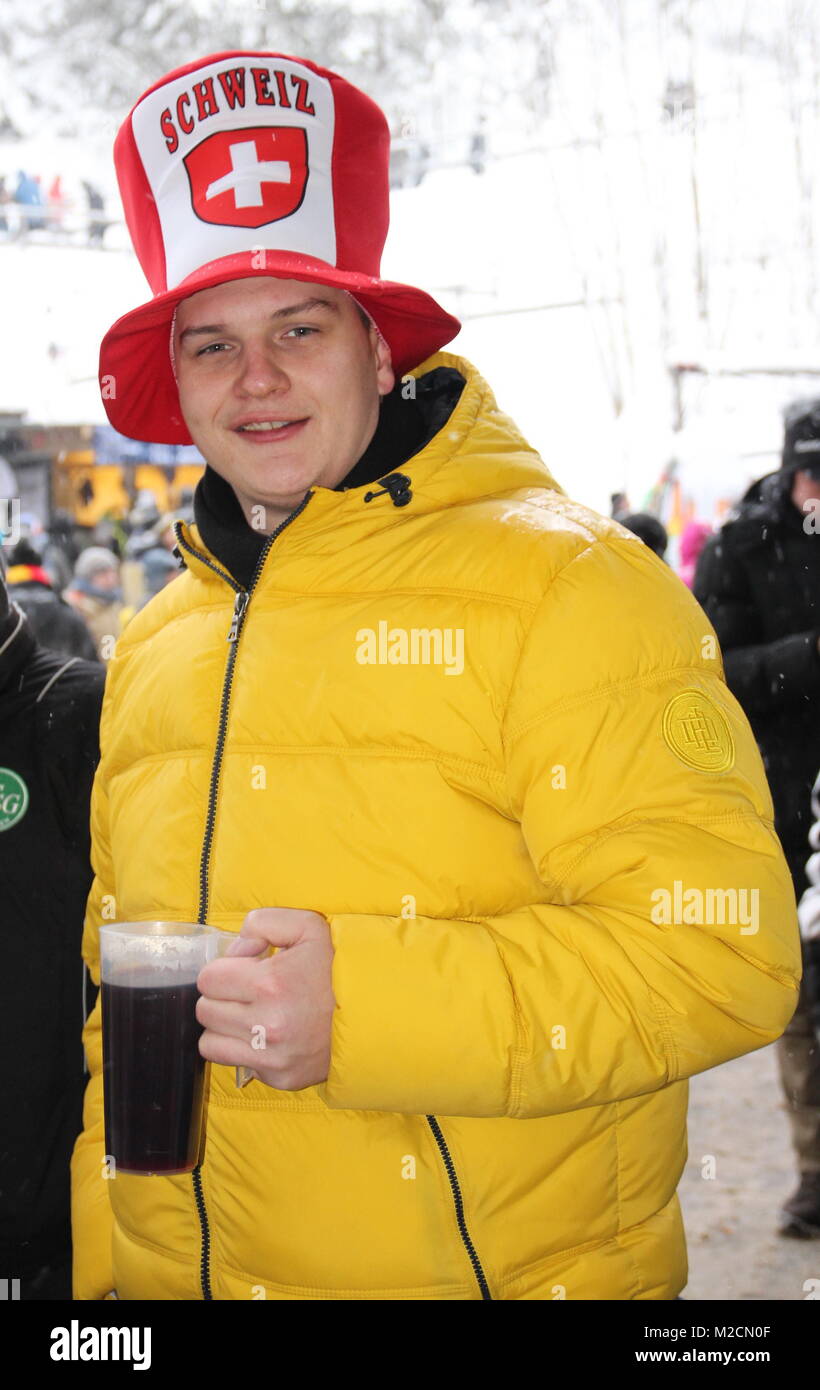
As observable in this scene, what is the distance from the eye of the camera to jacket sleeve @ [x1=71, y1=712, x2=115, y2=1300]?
165 centimetres

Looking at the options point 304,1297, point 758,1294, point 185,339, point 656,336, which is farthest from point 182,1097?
point 656,336

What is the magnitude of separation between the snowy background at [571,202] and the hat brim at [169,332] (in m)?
7.37

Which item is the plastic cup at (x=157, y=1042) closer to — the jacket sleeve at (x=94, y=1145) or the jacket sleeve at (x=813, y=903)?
the jacket sleeve at (x=94, y=1145)

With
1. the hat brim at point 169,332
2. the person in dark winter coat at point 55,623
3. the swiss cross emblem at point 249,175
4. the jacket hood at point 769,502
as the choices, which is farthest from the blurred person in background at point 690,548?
the swiss cross emblem at point 249,175

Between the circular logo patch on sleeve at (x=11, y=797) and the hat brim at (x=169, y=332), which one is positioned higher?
the hat brim at (x=169, y=332)

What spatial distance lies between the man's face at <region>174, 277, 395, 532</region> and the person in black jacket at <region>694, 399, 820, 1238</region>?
1.80 m

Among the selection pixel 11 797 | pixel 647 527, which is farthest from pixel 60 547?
pixel 11 797

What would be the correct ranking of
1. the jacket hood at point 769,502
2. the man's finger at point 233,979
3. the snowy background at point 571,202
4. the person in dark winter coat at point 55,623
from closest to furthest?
the man's finger at point 233,979 → the jacket hood at point 769,502 → the person in dark winter coat at point 55,623 → the snowy background at point 571,202

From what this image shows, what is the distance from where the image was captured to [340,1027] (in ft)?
4.00

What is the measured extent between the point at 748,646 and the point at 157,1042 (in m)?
2.35

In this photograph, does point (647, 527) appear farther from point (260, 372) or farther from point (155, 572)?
point (155, 572)

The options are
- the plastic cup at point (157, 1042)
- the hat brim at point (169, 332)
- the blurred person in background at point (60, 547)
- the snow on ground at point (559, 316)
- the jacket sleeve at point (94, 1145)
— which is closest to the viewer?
the plastic cup at point (157, 1042)

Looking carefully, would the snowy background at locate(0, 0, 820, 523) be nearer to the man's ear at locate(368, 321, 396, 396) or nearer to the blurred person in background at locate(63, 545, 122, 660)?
the blurred person in background at locate(63, 545, 122, 660)

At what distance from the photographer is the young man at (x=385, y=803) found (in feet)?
4.07
